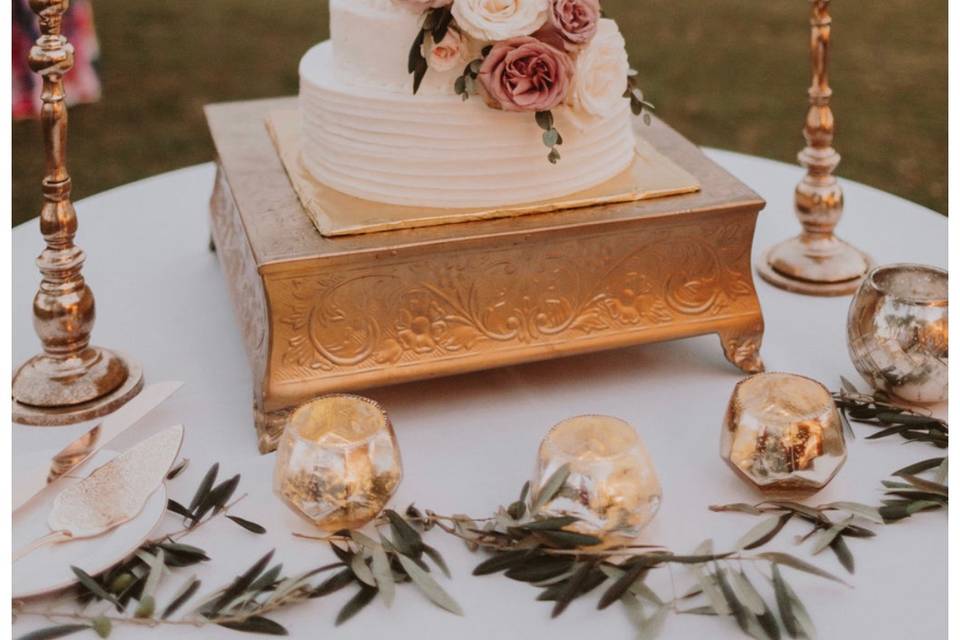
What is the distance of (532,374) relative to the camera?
155cm

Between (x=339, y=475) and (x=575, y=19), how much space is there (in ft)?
2.09

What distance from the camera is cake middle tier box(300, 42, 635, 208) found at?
1.42 metres

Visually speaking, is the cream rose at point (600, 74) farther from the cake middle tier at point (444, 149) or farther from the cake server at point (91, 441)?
the cake server at point (91, 441)

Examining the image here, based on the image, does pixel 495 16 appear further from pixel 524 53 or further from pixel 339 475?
pixel 339 475

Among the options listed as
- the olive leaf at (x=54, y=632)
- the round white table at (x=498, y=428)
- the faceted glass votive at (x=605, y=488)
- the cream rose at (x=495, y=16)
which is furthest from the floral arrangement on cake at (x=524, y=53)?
the olive leaf at (x=54, y=632)

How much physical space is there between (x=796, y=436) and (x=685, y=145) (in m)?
0.65

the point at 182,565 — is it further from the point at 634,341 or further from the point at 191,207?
the point at 191,207

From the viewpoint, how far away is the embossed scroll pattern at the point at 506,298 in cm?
140

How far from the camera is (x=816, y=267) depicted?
5.78 feet

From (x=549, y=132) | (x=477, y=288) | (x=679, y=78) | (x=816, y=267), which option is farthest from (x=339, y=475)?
(x=679, y=78)

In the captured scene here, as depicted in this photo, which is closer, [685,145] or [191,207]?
[685,145]

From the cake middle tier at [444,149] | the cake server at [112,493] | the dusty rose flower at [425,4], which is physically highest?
the dusty rose flower at [425,4]

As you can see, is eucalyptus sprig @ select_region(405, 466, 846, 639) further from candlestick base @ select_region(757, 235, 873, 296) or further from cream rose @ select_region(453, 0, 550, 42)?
candlestick base @ select_region(757, 235, 873, 296)

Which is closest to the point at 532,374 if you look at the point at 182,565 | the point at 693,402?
the point at 693,402
